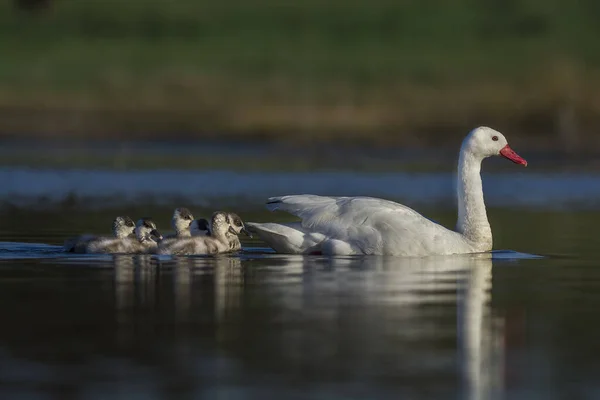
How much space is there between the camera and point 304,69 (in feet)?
153

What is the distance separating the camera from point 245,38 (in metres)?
52.3

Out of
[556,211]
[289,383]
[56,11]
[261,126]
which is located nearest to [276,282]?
[289,383]

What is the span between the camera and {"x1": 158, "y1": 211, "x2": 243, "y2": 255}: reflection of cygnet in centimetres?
1529

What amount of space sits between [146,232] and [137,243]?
21 cm

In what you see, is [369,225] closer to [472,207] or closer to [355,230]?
[355,230]

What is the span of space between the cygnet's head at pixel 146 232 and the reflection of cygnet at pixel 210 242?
0.30 metres

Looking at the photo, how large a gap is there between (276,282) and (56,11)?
43.3m

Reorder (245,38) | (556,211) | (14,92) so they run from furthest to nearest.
A: (245,38), (14,92), (556,211)

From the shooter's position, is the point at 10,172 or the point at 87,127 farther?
the point at 87,127

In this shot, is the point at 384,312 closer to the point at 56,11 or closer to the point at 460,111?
the point at 460,111

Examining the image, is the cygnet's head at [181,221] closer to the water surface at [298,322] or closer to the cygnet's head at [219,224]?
the cygnet's head at [219,224]

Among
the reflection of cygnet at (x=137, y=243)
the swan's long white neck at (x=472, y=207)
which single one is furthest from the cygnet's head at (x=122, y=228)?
the swan's long white neck at (x=472, y=207)

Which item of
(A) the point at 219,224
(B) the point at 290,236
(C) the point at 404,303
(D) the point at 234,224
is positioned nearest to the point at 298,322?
(C) the point at 404,303

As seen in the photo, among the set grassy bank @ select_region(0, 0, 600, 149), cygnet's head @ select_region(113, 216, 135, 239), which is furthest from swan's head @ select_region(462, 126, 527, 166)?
grassy bank @ select_region(0, 0, 600, 149)
